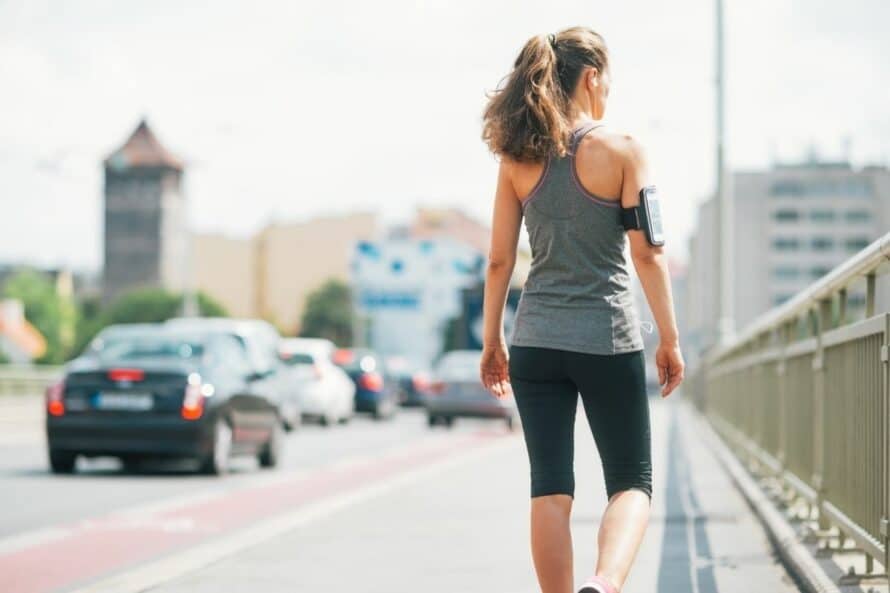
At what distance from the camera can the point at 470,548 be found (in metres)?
9.11

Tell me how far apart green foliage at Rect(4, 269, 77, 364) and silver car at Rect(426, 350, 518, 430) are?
142448 millimetres

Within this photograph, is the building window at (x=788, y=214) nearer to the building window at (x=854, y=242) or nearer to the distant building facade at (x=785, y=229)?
the distant building facade at (x=785, y=229)

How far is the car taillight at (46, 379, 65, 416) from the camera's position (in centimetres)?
1495

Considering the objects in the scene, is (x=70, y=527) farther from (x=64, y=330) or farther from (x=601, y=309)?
(x=64, y=330)

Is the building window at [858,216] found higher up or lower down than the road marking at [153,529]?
higher up

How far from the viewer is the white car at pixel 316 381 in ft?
103

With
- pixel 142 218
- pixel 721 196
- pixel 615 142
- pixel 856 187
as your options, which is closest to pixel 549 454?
pixel 615 142

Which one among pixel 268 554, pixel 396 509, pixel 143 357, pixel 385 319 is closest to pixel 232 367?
pixel 143 357

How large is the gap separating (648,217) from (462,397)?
25.8 metres

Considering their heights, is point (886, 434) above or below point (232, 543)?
above

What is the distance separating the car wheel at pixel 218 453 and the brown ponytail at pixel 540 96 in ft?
33.9

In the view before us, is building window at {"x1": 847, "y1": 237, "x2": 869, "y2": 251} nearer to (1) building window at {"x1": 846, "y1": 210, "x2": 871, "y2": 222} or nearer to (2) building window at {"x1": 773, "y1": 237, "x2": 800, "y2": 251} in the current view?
(1) building window at {"x1": 846, "y1": 210, "x2": 871, "y2": 222}

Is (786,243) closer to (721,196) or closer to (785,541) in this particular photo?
(721,196)

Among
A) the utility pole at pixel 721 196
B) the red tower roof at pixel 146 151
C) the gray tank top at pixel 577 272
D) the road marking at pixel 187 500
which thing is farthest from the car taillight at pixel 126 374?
the red tower roof at pixel 146 151
